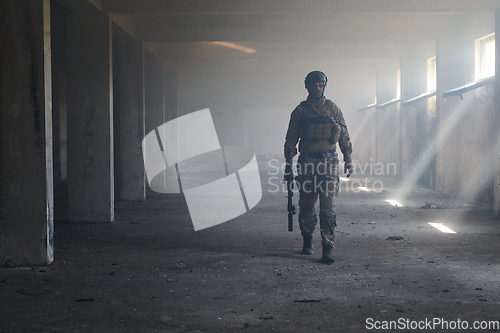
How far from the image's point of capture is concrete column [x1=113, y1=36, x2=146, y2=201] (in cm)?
929

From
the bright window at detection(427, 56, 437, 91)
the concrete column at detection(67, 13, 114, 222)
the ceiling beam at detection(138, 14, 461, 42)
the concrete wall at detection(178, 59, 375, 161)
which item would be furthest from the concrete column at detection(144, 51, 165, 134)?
the bright window at detection(427, 56, 437, 91)

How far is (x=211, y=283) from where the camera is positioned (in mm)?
3906

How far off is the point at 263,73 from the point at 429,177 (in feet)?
28.6

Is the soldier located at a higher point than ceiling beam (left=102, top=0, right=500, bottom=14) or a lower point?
lower

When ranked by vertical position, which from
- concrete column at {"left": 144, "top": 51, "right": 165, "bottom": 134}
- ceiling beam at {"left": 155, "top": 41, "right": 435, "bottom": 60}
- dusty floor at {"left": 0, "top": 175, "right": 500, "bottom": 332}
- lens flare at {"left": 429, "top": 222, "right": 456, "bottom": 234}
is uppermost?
ceiling beam at {"left": 155, "top": 41, "right": 435, "bottom": 60}

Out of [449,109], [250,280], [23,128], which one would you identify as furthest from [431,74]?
[23,128]

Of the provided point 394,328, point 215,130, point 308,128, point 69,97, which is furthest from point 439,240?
point 215,130

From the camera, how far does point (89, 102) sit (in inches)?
273

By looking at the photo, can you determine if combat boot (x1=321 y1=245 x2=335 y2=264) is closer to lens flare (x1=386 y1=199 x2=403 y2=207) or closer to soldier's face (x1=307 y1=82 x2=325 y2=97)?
soldier's face (x1=307 y1=82 x2=325 y2=97)

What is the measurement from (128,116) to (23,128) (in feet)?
16.4

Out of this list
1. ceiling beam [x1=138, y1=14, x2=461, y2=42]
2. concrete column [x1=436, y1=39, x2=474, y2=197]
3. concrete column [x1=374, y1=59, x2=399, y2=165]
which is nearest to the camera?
ceiling beam [x1=138, y1=14, x2=461, y2=42]

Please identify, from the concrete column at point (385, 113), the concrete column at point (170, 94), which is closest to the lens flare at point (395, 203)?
the concrete column at point (385, 113)

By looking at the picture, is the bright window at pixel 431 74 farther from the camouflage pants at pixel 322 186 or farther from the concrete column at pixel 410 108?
the camouflage pants at pixel 322 186

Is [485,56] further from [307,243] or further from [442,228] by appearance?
[307,243]
